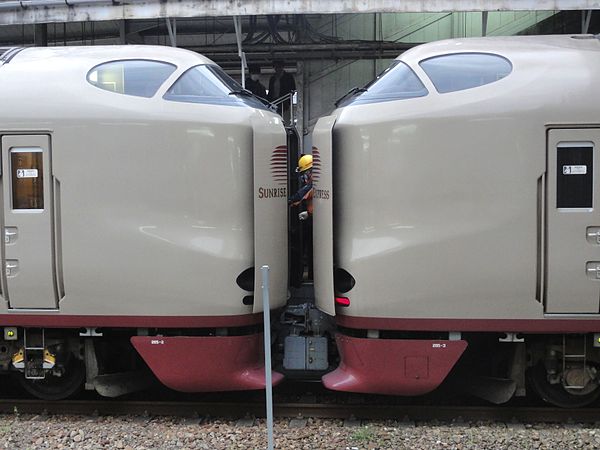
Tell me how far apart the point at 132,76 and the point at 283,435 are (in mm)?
3373

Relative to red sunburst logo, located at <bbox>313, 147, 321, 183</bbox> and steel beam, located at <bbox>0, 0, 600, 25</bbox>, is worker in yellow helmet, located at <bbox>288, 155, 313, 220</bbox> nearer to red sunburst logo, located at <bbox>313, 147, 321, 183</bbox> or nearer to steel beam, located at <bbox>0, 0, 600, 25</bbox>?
red sunburst logo, located at <bbox>313, 147, 321, 183</bbox>

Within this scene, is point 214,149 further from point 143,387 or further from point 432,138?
point 143,387

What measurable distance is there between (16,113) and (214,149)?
1764 mm

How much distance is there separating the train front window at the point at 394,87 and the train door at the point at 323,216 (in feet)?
1.18

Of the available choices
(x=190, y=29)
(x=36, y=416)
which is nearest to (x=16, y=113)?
(x=36, y=416)

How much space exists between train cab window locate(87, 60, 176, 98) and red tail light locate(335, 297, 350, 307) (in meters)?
2.40

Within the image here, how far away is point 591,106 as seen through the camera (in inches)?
203

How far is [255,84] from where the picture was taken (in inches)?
474

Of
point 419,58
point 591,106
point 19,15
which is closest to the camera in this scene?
point 591,106

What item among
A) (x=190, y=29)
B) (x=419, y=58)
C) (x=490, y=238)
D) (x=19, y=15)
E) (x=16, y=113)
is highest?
(x=190, y=29)

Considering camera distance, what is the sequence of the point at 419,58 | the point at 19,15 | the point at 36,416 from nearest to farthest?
the point at 419,58 → the point at 36,416 → the point at 19,15

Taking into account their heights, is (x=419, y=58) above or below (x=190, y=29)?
below

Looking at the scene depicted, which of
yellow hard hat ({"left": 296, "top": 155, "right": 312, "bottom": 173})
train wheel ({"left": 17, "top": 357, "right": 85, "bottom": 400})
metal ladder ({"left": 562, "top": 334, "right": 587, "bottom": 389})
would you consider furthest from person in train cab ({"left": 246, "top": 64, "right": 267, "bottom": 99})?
metal ladder ({"left": 562, "top": 334, "right": 587, "bottom": 389})

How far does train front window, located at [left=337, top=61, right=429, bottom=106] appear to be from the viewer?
5.38m
